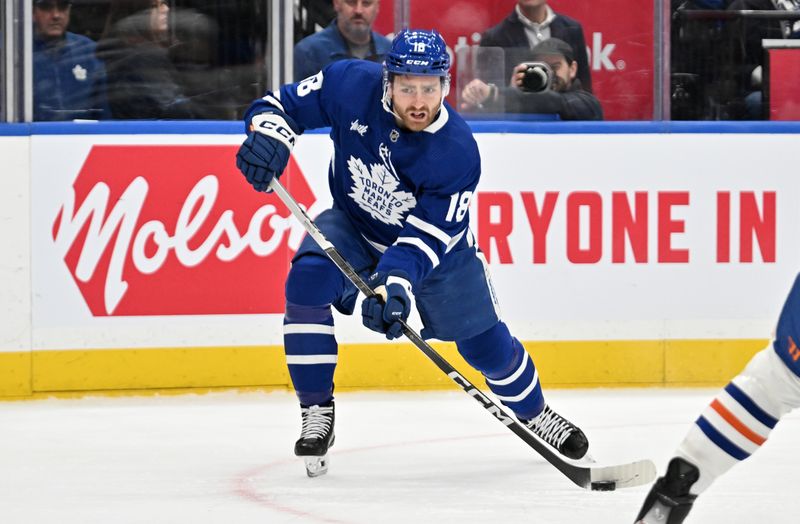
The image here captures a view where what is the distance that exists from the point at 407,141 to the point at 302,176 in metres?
1.36

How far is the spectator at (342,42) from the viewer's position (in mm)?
4500

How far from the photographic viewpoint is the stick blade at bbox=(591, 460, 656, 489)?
3.00 metres

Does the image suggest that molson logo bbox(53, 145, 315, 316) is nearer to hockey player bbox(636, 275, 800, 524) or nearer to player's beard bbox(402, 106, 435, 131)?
player's beard bbox(402, 106, 435, 131)

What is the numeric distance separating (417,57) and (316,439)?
0.85 metres

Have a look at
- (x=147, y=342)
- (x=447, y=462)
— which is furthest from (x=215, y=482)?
(x=147, y=342)

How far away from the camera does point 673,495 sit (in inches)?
84.7

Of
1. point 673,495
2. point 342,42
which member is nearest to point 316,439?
point 673,495

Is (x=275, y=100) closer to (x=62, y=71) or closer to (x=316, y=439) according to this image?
(x=316, y=439)

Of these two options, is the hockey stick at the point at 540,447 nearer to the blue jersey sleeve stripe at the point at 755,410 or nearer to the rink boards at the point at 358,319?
the blue jersey sleeve stripe at the point at 755,410

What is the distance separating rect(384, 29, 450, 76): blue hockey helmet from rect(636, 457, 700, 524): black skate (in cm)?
116

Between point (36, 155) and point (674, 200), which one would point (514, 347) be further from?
point (36, 155)

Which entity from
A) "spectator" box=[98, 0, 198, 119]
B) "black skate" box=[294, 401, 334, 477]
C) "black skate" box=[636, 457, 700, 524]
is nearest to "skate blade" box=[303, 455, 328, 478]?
"black skate" box=[294, 401, 334, 477]

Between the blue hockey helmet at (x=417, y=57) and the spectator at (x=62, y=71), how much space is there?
1.64m

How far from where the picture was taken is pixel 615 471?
118 inches
